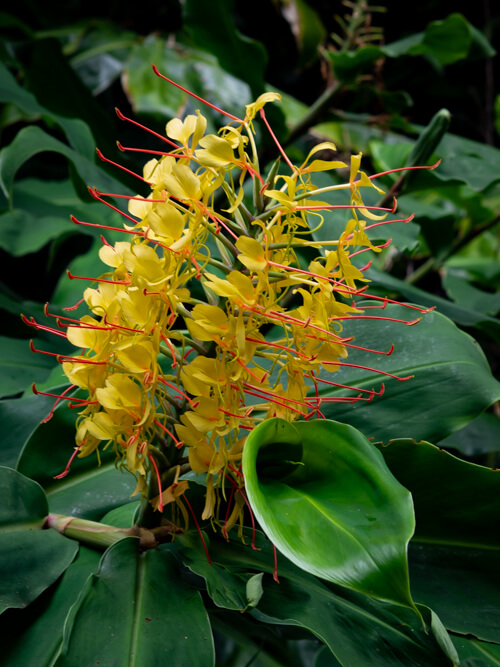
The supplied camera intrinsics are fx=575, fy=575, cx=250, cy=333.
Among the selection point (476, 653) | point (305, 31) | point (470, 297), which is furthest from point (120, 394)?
point (305, 31)

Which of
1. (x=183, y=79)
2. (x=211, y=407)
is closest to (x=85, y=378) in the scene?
(x=211, y=407)

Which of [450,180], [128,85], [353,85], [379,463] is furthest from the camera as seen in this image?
[128,85]

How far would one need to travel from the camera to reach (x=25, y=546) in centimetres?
48

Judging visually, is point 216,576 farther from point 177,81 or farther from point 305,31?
point 305,31

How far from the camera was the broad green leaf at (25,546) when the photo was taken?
1.53 ft

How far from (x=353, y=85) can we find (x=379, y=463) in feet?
3.43

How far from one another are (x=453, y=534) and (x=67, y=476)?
398 millimetres

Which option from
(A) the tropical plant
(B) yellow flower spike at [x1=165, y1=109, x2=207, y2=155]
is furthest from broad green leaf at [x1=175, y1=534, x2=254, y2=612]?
(B) yellow flower spike at [x1=165, y1=109, x2=207, y2=155]

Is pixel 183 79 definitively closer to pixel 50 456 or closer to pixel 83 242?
pixel 83 242

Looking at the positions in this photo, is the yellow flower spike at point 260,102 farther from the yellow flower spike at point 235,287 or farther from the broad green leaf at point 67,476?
the broad green leaf at point 67,476

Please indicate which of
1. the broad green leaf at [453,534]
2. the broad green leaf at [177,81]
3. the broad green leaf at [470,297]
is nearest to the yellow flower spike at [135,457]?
the broad green leaf at [453,534]

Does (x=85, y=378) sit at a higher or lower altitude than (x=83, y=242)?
higher

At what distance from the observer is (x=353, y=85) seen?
4.02ft

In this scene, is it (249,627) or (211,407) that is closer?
(211,407)
